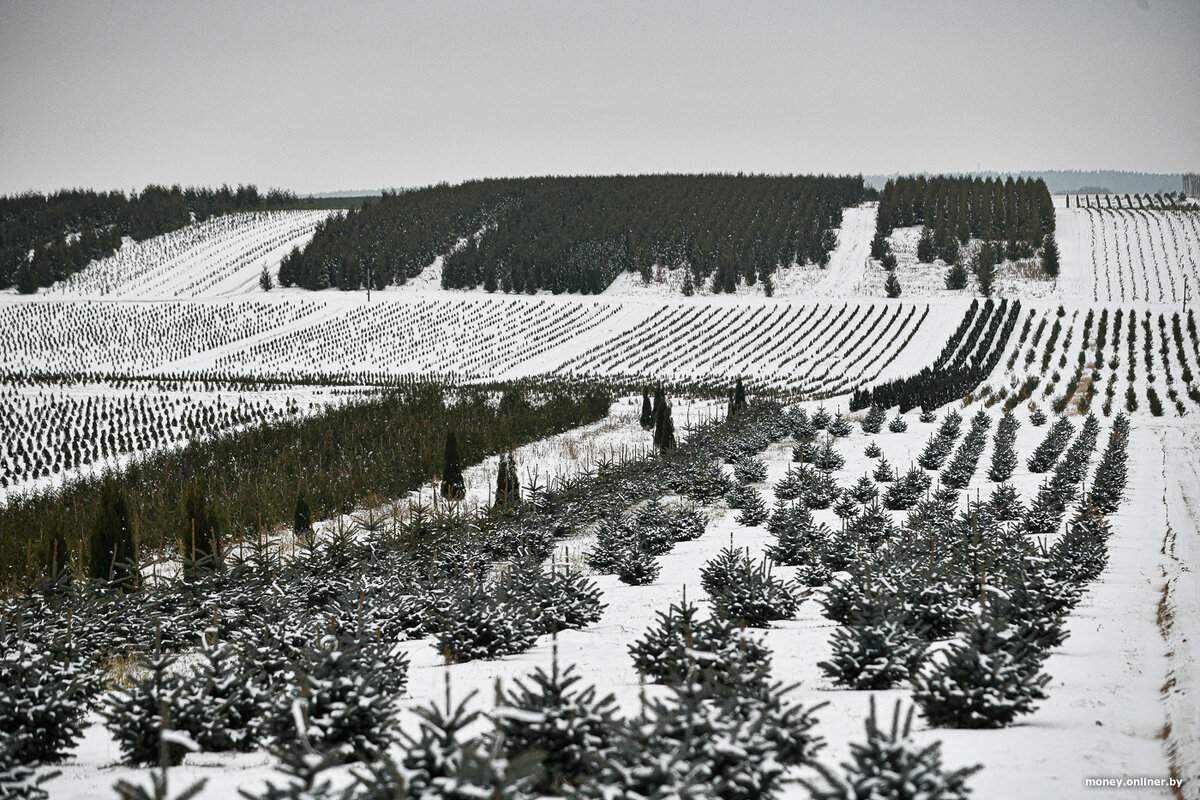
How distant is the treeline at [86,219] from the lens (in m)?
108

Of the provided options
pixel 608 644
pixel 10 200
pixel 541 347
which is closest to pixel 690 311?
pixel 541 347

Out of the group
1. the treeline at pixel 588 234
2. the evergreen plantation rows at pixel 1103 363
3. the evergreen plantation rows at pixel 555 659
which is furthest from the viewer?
the treeline at pixel 588 234

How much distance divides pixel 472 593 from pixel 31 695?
5066mm

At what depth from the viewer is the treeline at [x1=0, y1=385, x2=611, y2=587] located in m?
21.5

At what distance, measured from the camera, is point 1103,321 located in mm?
65750

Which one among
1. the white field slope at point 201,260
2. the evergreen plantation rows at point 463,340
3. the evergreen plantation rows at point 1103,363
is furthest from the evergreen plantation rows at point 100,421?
the white field slope at point 201,260

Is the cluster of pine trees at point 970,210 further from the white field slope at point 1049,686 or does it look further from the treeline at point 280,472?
the white field slope at point 1049,686

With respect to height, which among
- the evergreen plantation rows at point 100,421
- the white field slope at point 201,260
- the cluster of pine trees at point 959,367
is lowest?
the evergreen plantation rows at point 100,421

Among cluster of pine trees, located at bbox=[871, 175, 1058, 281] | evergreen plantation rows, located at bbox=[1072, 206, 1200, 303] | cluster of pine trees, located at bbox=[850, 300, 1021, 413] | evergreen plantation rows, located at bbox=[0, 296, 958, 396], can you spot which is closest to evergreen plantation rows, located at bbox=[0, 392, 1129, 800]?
cluster of pine trees, located at bbox=[850, 300, 1021, 413]

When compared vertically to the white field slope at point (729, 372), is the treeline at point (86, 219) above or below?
above

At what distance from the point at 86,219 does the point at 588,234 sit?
244ft

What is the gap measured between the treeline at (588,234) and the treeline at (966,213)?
7.04m

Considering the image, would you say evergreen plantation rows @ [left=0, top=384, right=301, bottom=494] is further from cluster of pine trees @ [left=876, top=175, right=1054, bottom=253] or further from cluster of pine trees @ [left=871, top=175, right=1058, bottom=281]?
cluster of pine trees @ [left=876, top=175, right=1054, bottom=253]

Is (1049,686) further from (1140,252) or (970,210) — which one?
(970,210)
